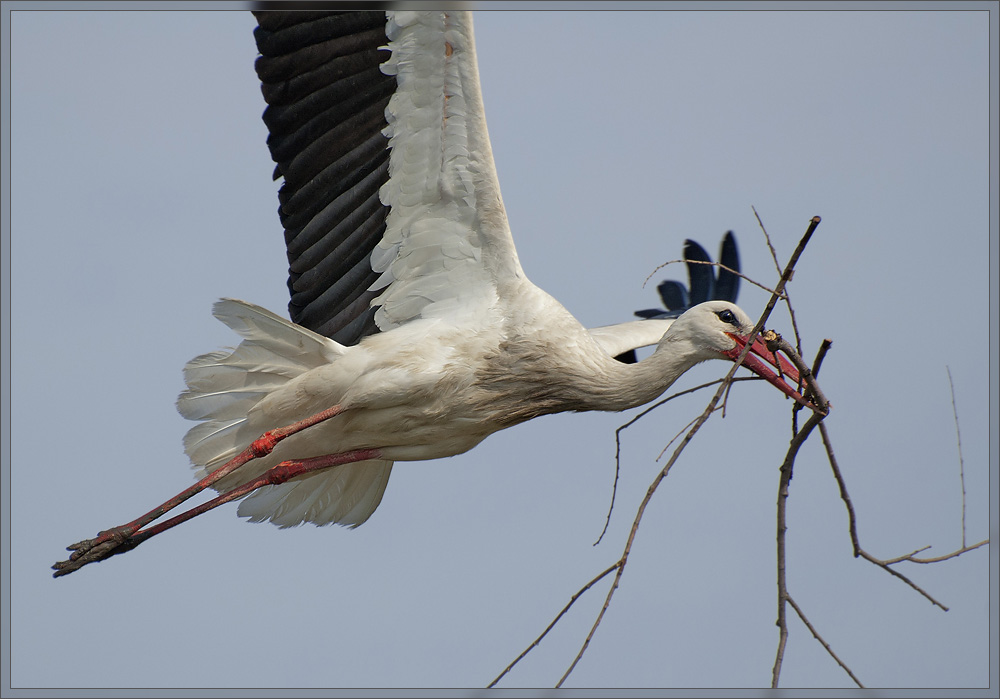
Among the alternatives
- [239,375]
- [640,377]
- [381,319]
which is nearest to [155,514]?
[239,375]

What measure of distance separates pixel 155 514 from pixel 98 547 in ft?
0.99

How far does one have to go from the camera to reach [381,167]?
5598mm

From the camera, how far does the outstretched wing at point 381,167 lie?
5285mm

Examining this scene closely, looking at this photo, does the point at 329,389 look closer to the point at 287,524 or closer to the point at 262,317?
the point at 262,317

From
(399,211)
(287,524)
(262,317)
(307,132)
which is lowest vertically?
(287,524)

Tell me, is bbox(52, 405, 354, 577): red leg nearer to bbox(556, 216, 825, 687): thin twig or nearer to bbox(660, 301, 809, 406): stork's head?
bbox(660, 301, 809, 406): stork's head

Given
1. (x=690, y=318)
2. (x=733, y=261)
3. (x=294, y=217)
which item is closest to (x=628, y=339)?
(x=690, y=318)

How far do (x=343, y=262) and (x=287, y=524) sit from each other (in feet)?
4.77

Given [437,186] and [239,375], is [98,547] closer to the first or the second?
[239,375]

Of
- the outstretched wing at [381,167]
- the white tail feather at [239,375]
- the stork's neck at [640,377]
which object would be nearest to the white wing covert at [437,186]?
the outstretched wing at [381,167]

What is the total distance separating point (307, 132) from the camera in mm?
5613

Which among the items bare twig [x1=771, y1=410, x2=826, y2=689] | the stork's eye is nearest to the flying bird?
the stork's eye

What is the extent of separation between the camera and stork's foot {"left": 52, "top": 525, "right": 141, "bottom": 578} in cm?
567

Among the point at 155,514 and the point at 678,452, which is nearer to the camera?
the point at 678,452
